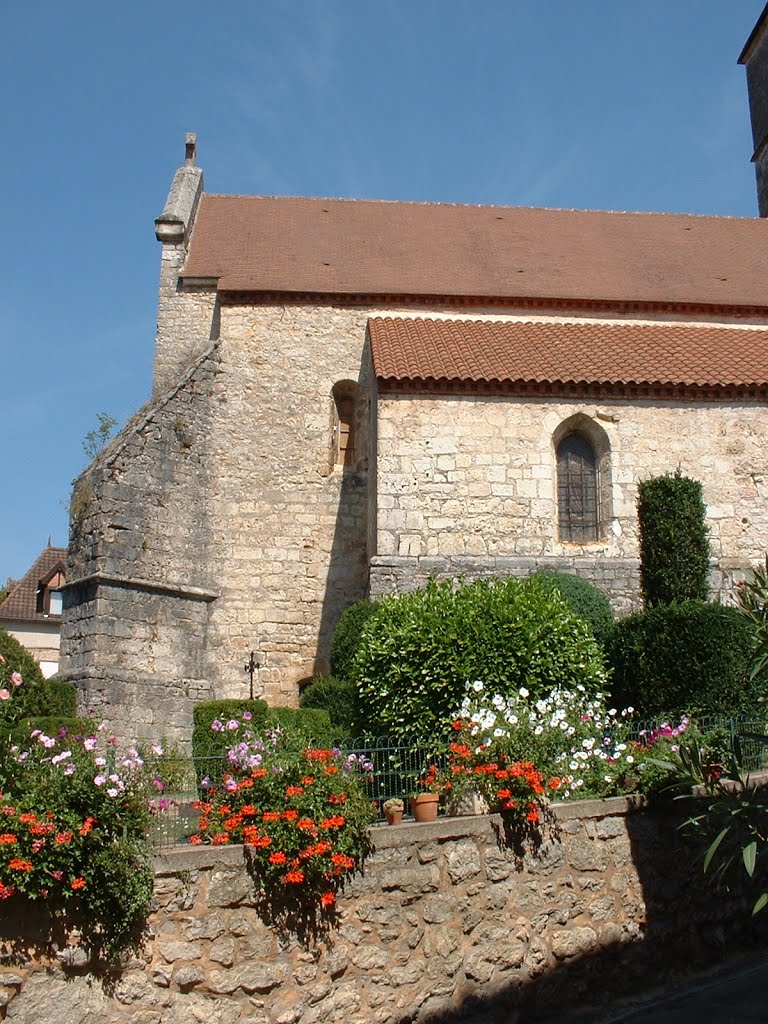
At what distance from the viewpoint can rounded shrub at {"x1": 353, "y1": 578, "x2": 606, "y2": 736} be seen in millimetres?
10195

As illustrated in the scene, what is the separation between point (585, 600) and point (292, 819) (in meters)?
7.69

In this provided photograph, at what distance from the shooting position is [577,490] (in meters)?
14.7

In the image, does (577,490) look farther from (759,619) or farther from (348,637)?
(759,619)

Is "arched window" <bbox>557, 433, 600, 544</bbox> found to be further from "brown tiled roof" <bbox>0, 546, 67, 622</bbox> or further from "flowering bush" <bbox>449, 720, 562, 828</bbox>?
"brown tiled roof" <bbox>0, 546, 67, 622</bbox>

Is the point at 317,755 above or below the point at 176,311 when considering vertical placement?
below

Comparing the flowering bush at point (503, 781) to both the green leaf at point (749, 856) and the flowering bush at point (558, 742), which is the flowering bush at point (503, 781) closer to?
the flowering bush at point (558, 742)

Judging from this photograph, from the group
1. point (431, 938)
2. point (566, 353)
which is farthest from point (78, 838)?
point (566, 353)

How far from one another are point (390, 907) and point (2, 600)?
27434 millimetres

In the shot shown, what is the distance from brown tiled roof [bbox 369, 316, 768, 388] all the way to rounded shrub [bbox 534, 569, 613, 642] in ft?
10.5

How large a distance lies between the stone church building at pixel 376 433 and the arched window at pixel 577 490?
0.03m

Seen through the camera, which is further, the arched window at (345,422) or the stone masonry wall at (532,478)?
the arched window at (345,422)

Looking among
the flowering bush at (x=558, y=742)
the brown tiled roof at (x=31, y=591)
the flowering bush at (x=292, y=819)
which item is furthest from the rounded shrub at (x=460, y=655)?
the brown tiled roof at (x=31, y=591)

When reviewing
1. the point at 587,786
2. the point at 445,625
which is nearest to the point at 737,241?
the point at 445,625

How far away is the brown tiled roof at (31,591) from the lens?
31062 millimetres
